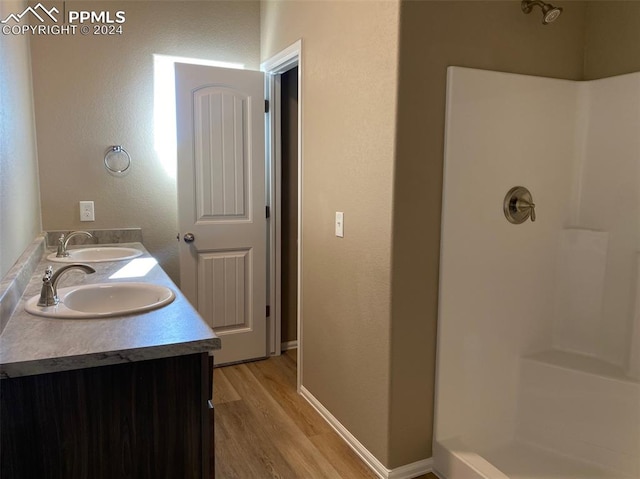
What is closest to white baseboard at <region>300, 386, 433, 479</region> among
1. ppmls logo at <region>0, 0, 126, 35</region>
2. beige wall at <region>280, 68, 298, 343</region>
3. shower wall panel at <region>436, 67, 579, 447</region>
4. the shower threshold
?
shower wall panel at <region>436, 67, 579, 447</region>

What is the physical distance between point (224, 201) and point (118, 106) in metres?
0.87

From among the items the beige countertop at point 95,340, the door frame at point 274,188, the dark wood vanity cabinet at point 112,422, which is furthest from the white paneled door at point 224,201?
the dark wood vanity cabinet at point 112,422

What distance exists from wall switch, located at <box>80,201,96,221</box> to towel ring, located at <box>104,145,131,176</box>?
0.25m

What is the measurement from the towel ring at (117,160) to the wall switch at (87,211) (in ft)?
0.81

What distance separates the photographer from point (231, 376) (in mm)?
3158

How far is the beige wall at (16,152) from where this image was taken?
5.62ft

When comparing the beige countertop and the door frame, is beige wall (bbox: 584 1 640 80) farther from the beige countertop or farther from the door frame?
the beige countertop

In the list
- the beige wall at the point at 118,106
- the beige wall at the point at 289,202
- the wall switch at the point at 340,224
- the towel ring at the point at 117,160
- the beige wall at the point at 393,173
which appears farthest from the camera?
the beige wall at the point at 289,202

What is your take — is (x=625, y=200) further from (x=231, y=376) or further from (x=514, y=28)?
(x=231, y=376)

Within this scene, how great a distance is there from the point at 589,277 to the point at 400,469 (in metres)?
1.28

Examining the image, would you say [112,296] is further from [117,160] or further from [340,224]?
[117,160]

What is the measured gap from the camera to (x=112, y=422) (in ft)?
4.29

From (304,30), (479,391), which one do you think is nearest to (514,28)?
(304,30)

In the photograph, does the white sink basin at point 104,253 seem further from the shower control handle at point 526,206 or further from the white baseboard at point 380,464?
the shower control handle at point 526,206
